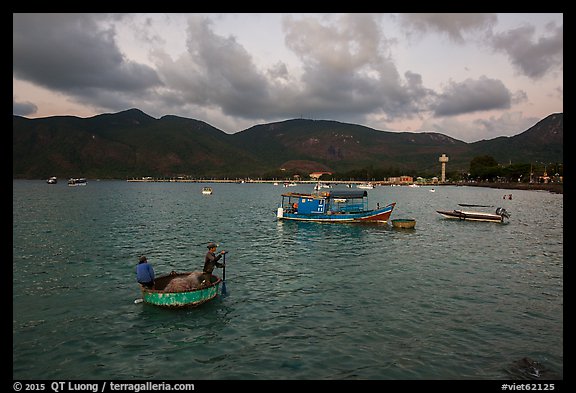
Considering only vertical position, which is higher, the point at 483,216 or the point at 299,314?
the point at 483,216

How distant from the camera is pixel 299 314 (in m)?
19.4

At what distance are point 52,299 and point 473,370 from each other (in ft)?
75.4

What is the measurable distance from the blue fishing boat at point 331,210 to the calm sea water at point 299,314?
16934mm

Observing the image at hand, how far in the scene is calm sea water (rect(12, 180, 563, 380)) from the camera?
13984mm

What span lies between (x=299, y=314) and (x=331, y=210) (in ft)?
136

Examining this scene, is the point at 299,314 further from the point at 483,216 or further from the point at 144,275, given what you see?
the point at 483,216

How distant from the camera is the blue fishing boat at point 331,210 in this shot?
56.9 meters

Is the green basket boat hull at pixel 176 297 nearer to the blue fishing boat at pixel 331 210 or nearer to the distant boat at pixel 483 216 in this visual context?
the blue fishing boat at pixel 331 210

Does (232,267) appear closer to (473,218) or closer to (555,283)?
(555,283)

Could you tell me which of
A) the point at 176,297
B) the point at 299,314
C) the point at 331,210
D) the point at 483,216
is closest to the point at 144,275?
the point at 176,297

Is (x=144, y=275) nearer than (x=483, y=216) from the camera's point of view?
Yes

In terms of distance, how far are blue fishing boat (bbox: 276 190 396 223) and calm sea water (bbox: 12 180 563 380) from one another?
16.9 metres
